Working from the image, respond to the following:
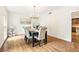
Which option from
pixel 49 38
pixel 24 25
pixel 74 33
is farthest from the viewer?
pixel 49 38

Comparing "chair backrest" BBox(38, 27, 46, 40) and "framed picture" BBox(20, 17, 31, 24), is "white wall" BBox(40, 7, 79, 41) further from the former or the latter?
"framed picture" BBox(20, 17, 31, 24)

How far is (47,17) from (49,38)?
4.02ft

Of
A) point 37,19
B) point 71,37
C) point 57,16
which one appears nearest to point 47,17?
point 37,19

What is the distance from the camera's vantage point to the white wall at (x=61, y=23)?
5137 mm

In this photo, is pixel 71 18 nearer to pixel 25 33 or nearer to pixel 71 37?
pixel 71 37

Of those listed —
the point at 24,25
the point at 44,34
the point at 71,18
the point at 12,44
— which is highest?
the point at 71,18

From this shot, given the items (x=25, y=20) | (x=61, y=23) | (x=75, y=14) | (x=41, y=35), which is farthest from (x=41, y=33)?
(x=75, y=14)

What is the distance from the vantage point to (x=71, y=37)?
5.26m

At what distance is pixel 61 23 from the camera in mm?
5723

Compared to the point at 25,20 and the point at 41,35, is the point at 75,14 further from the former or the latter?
the point at 25,20

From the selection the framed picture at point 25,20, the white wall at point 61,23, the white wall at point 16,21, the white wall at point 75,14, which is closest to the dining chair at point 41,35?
the white wall at point 61,23

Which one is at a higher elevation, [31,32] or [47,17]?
[47,17]

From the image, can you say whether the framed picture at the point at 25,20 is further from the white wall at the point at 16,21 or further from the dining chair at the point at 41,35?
the dining chair at the point at 41,35

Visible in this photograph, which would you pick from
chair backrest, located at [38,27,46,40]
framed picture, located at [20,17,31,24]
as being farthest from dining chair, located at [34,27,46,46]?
framed picture, located at [20,17,31,24]
